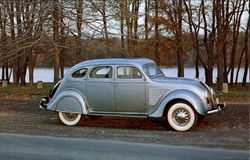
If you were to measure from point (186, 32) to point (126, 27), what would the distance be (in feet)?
20.1

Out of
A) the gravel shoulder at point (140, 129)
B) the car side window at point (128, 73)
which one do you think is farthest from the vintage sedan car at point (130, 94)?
the gravel shoulder at point (140, 129)

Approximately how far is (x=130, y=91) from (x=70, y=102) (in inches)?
64.7

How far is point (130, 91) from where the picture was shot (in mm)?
7762

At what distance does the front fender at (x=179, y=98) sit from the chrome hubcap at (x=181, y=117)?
291 millimetres

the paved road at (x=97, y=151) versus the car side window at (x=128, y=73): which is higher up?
the car side window at (x=128, y=73)

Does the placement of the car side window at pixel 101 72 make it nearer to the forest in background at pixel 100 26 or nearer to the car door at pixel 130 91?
the car door at pixel 130 91

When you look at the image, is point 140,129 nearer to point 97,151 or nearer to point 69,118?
point 69,118

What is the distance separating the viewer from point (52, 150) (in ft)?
18.7

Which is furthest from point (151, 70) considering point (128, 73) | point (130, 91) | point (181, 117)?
point (181, 117)

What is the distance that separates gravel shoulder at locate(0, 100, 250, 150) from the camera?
6.35 metres

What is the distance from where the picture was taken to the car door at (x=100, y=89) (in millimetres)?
7941

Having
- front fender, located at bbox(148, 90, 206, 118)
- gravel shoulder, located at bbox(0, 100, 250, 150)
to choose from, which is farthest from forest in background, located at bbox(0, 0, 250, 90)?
front fender, located at bbox(148, 90, 206, 118)

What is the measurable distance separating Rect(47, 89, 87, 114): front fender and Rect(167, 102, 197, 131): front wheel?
2234 millimetres

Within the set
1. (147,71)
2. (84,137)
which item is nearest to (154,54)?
(147,71)
